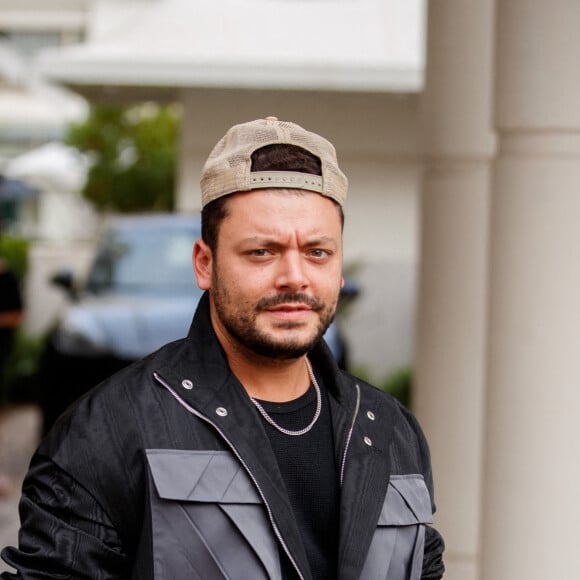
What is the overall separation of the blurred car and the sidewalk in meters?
0.61

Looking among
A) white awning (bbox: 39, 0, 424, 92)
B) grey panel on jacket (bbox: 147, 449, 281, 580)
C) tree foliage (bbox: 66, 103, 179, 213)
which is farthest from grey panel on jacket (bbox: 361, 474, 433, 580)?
tree foliage (bbox: 66, 103, 179, 213)

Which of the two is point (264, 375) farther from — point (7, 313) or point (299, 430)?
point (7, 313)

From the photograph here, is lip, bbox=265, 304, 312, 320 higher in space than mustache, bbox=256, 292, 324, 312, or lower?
lower

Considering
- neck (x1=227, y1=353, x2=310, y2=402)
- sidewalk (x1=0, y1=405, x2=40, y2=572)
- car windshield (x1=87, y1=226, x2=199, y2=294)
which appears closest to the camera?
neck (x1=227, y1=353, x2=310, y2=402)

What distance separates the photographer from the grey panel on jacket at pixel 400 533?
2227 millimetres

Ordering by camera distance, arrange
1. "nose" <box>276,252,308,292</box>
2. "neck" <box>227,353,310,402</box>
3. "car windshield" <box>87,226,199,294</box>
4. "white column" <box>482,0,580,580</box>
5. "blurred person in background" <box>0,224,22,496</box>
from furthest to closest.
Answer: "car windshield" <box>87,226,199,294</box> → "blurred person in background" <box>0,224,22,496</box> → "white column" <box>482,0,580,580</box> → "neck" <box>227,353,310,402</box> → "nose" <box>276,252,308,292</box>

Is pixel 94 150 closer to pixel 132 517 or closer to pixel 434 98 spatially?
pixel 434 98

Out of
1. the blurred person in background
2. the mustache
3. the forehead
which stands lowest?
the blurred person in background

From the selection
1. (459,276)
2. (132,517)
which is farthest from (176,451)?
(459,276)

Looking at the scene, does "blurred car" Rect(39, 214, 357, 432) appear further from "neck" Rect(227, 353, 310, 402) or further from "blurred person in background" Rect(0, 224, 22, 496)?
"neck" Rect(227, 353, 310, 402)

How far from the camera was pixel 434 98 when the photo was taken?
5520 mm

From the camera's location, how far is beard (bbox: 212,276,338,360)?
2.18 metres

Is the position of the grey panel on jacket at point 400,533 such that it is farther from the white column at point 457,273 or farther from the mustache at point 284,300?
the white column at point 457,273

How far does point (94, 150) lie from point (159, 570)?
19.0 m
